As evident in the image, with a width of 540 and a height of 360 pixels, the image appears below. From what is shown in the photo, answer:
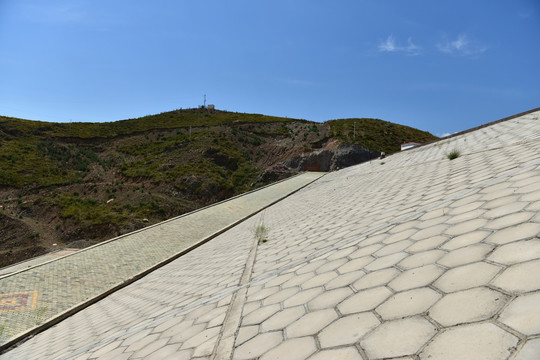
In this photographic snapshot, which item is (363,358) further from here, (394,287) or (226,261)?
(226,261)

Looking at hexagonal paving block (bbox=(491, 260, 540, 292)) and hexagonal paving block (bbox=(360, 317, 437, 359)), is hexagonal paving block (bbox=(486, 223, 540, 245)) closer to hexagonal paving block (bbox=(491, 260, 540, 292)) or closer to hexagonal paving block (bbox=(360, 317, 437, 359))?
hexagonal paving block (bbox=(491, 260, 540, 292))

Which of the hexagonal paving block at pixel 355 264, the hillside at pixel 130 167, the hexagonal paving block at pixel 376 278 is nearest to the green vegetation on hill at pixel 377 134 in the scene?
the hillside at pixel 130 167

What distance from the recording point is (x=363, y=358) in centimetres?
164

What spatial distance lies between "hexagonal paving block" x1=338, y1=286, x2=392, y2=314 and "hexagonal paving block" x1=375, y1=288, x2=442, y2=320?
0.07 meters

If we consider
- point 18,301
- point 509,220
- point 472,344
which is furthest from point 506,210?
point 18,301

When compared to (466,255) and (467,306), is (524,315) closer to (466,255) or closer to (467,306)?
(467,306)

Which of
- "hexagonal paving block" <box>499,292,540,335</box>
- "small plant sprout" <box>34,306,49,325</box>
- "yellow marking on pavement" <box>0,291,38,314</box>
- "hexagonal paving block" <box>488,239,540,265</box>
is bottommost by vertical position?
"small plant sprout" <box>34,306,49,325</box>

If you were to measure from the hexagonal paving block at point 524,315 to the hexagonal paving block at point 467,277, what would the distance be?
0.26 meters

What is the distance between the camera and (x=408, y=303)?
79.1 inches

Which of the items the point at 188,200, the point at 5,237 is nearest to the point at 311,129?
the point at 188,200

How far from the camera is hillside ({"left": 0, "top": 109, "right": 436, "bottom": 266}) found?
23594 millimetres

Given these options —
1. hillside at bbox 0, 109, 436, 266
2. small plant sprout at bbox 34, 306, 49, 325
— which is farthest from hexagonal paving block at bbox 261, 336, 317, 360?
hillside at bbox 0, 109, 436, 266

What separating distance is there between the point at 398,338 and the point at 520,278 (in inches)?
30.0

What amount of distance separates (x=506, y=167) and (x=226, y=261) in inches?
A: 183
